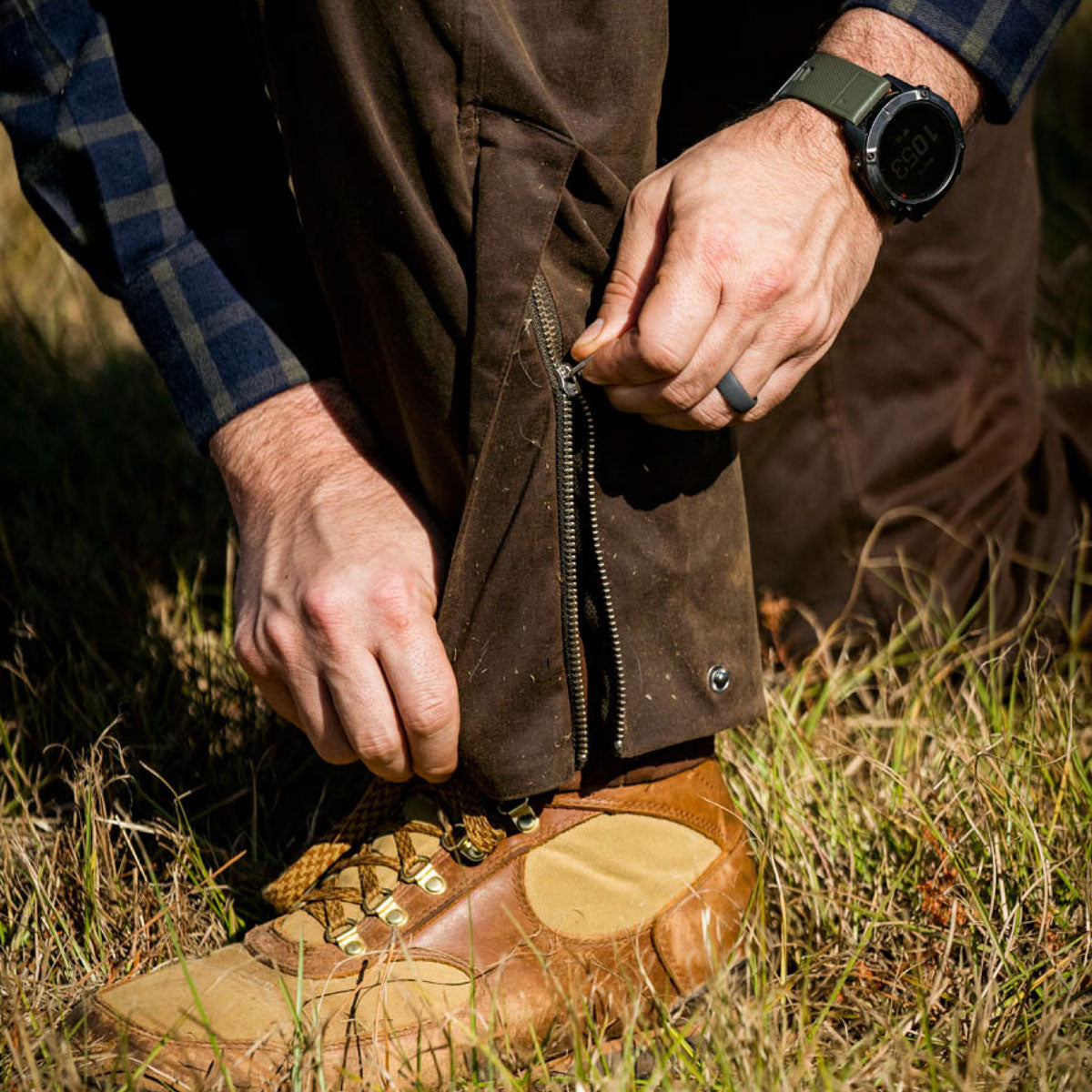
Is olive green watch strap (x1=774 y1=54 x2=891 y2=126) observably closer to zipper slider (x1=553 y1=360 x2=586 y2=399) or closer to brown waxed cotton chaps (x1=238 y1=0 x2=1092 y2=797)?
brown waxed cotton chaps (x1=238 y1=0 x2=1092 y2=797)

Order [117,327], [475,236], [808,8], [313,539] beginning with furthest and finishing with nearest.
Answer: [117,327] → [808,8] → [313,539] → [475,236]

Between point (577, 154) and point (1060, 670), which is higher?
point (577, 154)

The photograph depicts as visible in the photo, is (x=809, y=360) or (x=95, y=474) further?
(x=95, y=474)

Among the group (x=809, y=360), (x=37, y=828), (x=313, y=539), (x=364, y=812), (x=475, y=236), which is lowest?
(x=37, y=828)

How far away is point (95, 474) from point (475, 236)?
158cm

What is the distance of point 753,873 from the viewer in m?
1.45

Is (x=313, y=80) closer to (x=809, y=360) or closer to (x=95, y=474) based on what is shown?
(x=809, y=360)

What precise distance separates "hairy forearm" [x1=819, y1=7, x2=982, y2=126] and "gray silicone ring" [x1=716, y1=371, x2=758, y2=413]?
0.38 m

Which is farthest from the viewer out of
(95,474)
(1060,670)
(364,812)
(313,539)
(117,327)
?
(117,327)

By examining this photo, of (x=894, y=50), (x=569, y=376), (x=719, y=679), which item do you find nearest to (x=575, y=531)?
(x=569, y=376)

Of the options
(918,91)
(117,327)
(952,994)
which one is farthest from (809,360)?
(117,327)

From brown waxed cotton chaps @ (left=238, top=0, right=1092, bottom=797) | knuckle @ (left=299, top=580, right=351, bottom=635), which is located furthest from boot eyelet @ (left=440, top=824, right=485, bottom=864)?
knuckle @ (left=299, top=580, right=351, bottom=635)

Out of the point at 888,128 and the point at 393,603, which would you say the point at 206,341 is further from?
the point at 888,128

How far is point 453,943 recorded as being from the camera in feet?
4.25
